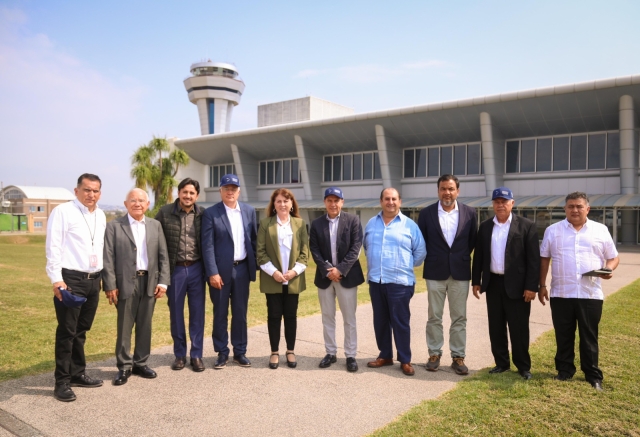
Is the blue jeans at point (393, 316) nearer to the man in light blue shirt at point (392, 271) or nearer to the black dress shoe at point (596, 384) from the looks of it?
the man in light blue shirt at point (392, 271)

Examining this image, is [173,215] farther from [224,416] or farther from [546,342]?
[546,342]

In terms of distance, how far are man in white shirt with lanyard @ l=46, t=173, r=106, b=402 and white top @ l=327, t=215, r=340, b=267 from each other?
248 cm

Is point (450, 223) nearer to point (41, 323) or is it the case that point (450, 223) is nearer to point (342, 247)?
point (342, 247)

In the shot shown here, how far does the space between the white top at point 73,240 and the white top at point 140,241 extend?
36cm

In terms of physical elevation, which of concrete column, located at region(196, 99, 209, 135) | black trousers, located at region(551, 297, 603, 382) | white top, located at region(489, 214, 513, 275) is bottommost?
black trousers, located at region(551, 297, 603, 382)

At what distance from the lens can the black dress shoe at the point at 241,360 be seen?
5.58 meters

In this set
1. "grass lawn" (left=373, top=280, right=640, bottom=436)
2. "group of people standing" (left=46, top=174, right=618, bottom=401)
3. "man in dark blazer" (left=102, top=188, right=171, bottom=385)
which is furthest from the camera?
"man in dark blazer" (left=102, top=188, right=171, bottom=385)

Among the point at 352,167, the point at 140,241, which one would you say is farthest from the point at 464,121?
the point at 140,241

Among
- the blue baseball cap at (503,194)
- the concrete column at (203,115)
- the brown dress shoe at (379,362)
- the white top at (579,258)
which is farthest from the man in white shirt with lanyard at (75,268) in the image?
the concrete column at (203,115)

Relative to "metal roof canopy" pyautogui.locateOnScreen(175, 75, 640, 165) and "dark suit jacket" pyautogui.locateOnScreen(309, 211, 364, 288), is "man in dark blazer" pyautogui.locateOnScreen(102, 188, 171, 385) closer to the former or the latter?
"dark suit jacket" pyautogui.locateOnScreen(309, 211, 364, 288)

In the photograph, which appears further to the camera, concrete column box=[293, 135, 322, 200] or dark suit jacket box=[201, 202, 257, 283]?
concrete column box=[293, 135, 322, 200]

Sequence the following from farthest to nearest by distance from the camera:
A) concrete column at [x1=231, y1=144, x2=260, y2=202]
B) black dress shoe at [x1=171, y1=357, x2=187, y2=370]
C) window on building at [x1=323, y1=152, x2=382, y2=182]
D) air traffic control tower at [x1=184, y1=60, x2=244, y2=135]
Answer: air traffic control tower at [x1=184, y1=60, x2=244, y2=135] → concrete column at [x1=231, y1=144, x2=260, y2=202] → window on building at [x1=323, y1=152, x2=382, y2=182] → black dress shoe at [x1=171, y1=357, x2=187, y2=370]

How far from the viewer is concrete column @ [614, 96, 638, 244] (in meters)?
25.5

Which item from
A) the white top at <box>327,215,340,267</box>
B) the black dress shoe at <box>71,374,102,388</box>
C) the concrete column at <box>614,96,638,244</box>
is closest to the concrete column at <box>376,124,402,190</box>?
the concrete column at <box>614,96,638,244</box>
